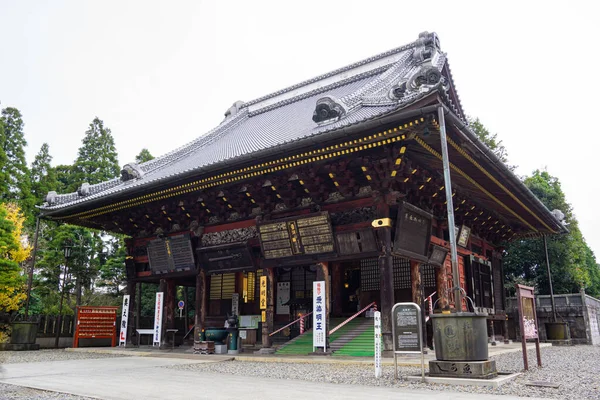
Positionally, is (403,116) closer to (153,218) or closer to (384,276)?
(384,276)

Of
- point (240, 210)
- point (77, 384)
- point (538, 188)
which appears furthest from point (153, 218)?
point (538, 188)

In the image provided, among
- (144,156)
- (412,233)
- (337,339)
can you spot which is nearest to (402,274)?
(412,233)

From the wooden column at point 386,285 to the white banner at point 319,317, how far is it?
1482mm

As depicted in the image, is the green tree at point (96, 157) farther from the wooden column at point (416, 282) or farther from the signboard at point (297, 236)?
the wooden column at point (416, 282)

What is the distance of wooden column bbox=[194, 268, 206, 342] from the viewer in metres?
14.5

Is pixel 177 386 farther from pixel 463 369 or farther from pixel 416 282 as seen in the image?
pixel 416 282

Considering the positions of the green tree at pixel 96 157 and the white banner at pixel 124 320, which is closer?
the white banner at pixel 124 320

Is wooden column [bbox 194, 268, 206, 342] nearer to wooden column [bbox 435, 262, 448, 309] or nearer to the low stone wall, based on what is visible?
wooden column [bbox 435, 262, 448, 309]

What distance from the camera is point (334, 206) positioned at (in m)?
12.3

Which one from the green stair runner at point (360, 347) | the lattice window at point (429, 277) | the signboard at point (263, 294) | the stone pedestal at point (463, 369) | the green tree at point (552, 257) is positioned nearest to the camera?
the stone pedestal at point (463, 369)

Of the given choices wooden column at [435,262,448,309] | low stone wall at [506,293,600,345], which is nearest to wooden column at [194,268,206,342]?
wooden column at [435,262,448,309]

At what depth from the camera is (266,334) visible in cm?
1284

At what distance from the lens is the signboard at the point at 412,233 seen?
11.4 meters

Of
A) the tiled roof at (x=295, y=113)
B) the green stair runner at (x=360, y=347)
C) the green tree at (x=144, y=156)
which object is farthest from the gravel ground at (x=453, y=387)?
the green tree at (x=144, y=156)
